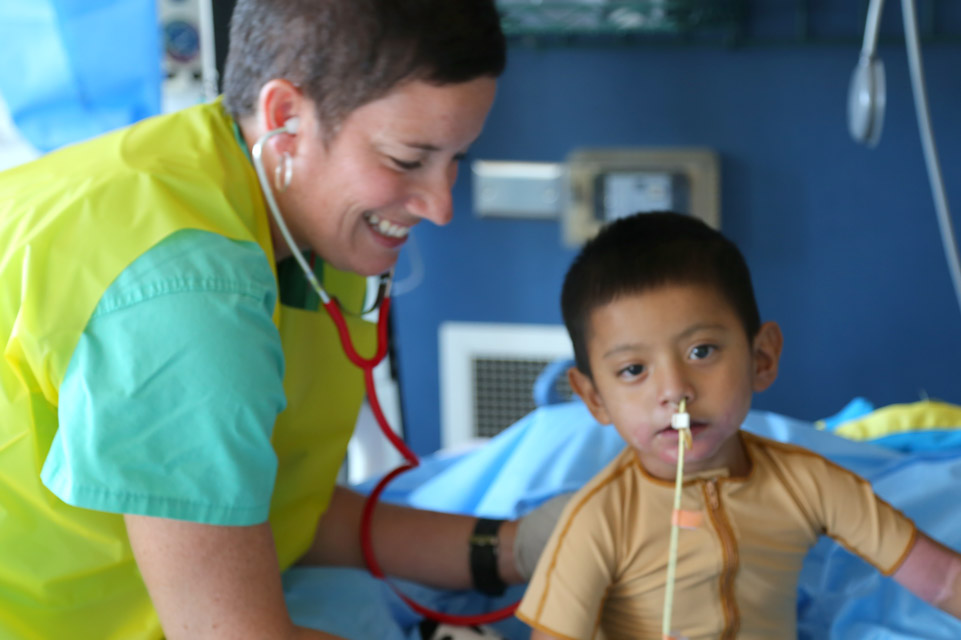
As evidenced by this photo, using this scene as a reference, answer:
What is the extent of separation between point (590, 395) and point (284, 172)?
41cm

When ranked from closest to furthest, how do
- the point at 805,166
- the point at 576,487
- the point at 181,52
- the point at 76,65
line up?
1. the point at 576,487
2. the point at 76,65
3. the point at 181,52
4. the point at 805,166

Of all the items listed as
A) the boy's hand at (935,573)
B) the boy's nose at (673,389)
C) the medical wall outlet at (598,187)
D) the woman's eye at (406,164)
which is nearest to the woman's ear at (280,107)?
the woman's eye at (406,164)

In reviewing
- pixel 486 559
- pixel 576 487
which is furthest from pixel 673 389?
pixel 576 487

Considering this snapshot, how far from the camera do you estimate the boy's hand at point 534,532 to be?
1277mm

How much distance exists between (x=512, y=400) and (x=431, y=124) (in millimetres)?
1648

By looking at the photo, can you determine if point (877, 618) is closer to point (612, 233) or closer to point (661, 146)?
point (612, 233)

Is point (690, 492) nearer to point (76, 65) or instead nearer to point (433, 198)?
point (433, 198)

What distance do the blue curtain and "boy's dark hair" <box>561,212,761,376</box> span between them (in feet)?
3.43

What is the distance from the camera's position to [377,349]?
1.29m

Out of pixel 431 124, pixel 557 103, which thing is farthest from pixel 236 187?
pixel 557 103

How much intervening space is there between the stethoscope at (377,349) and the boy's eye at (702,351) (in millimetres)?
349

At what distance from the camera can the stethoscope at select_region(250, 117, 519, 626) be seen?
1.08m

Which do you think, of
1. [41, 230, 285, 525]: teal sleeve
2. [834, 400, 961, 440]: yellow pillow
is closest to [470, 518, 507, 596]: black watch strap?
[41, 230, 285, 525]: teal sleeve

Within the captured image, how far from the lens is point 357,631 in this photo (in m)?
1.19
